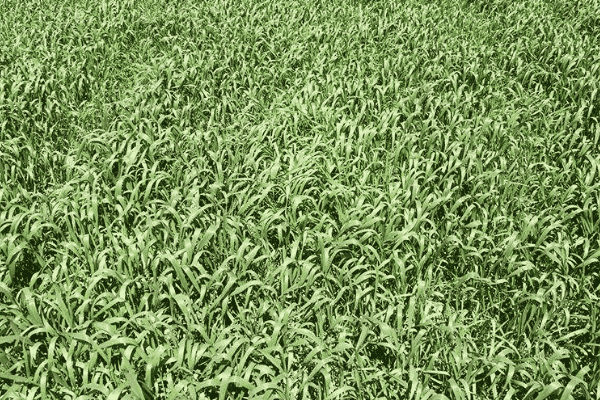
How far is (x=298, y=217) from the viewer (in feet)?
13.7

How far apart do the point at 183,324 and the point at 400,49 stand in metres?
4.62

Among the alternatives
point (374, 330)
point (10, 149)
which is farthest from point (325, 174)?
point (10, 149)

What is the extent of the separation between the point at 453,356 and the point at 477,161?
196cm

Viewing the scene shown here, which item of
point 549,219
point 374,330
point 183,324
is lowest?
point 183,324

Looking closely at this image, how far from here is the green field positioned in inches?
117

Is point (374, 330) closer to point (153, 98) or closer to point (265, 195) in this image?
point (265, 195)

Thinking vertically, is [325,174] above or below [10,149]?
above

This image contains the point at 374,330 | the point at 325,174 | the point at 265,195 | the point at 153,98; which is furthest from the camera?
the point at 153,98

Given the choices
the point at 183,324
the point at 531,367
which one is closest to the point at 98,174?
the point at 183,324

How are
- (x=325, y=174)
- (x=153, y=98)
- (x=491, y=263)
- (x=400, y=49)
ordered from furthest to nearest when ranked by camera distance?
1. (x=400, y=49)
2. (x=153, y=98)
3. (x=325, y=174)
4. (x=491, y=263)

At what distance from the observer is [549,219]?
3.84 m

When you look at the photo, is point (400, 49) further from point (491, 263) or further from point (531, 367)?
point (531, 367)

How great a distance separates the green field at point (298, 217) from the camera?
2973 millimetres

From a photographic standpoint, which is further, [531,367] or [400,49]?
[400,49]
